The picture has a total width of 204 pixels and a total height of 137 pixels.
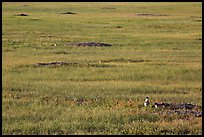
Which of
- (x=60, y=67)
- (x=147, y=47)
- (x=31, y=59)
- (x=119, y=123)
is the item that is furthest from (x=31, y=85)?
(x=147, y=47)

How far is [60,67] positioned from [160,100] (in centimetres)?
839

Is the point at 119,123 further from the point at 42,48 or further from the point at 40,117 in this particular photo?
the point at 42,48

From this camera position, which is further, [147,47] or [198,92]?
[147,47]

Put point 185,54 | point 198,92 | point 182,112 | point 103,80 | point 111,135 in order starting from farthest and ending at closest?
1. point 185,54
2. point 103,80
3. point 198,92
4. point 182,112
5. point 111,135

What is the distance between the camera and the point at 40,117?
13570 mm

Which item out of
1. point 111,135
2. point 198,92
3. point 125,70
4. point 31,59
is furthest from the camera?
point 31,59

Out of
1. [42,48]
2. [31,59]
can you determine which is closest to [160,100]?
[31,59]

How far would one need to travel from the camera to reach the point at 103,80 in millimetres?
20688

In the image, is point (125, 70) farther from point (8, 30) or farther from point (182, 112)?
point (8, 30)

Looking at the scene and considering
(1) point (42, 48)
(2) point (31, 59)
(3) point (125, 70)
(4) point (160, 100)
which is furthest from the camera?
(1) point (42, 48)

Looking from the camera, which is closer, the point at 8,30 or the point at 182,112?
the point at 182,112

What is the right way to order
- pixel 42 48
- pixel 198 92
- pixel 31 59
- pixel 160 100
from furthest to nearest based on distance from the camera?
1. pixel 42 48
2. pixel 31 59
3. pixel 198 92
4. pixel 160 100

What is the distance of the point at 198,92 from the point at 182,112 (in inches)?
157

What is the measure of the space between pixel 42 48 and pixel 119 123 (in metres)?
20.7
